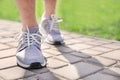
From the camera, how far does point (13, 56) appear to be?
1.92 meters

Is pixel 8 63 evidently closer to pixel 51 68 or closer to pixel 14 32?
pixel 51 68

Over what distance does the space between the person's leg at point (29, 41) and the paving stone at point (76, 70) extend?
14cm

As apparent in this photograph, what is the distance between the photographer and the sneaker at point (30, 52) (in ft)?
5.46

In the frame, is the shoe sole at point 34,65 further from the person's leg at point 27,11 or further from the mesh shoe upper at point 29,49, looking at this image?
the person's leg at point 27,11

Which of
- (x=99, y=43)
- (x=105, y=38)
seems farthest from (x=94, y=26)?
(x=99, y=43)

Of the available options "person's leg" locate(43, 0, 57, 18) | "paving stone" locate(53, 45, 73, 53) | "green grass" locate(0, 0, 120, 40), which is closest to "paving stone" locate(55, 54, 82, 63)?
"paving stone" locate(53, 45, 73, 53)

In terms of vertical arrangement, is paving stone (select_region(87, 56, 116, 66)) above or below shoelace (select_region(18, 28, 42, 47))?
below

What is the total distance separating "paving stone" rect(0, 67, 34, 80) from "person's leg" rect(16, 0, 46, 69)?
49 millimetres

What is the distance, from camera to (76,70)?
1.66m

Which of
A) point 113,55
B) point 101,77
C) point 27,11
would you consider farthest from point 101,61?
point 27,11

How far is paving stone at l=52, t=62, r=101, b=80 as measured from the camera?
158 centimetres

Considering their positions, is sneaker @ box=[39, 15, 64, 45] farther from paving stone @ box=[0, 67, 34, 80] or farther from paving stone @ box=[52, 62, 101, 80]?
paving stone @ box=[0, 67, 34, 80]

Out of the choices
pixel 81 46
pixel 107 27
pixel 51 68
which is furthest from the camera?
pixel 107 27

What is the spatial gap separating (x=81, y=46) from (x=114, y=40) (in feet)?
1.58
